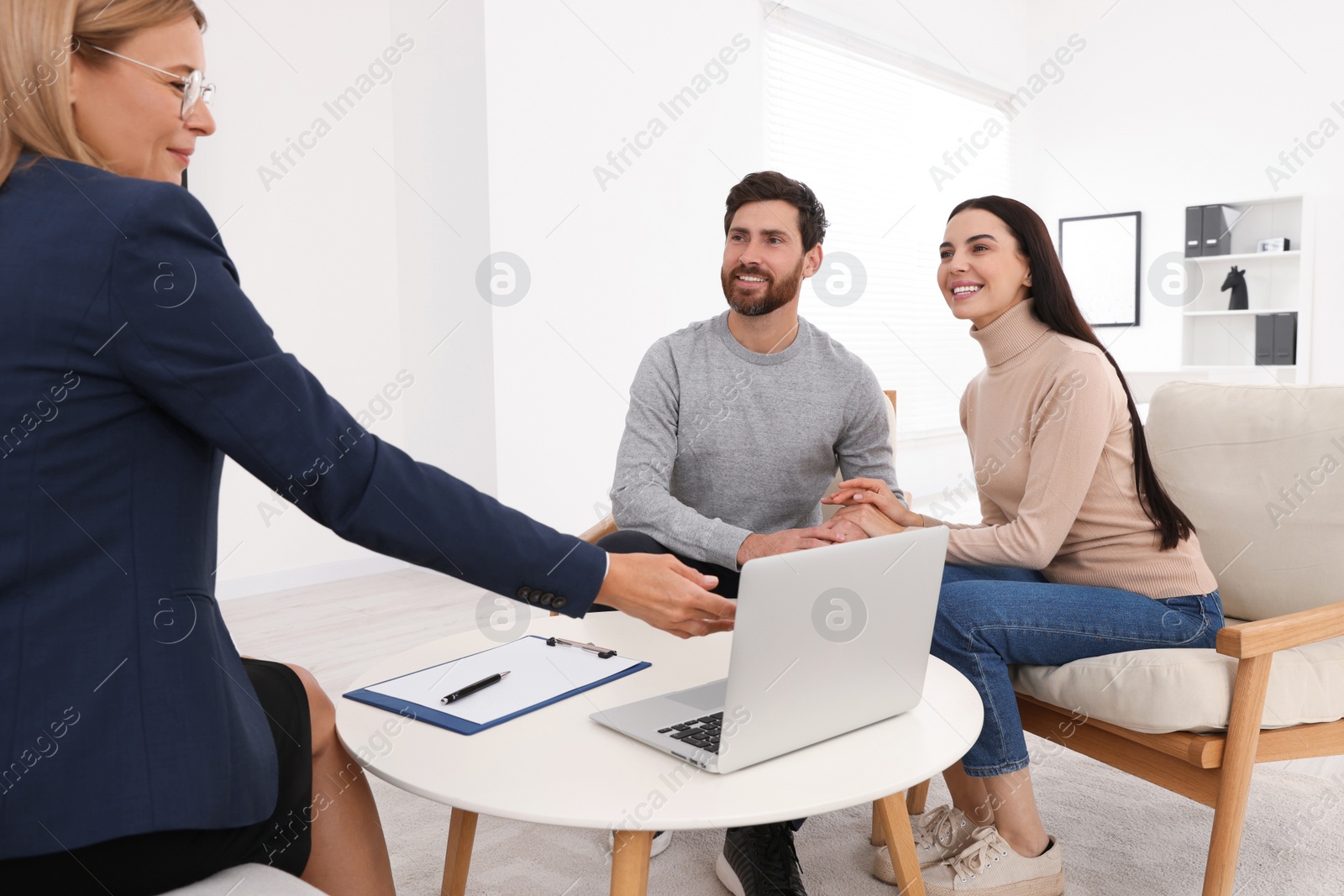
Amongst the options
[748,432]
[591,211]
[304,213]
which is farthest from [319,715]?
[591,211]

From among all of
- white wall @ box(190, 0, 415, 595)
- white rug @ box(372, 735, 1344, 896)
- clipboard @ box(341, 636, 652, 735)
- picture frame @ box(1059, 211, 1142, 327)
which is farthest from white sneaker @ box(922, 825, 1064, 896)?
picture frame @ box(1059, 211, 1142, 327)

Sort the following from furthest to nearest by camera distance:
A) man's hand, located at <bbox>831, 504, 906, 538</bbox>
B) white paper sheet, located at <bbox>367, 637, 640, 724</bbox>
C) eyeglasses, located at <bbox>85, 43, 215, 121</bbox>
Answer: man's hand, located at <bbox>831, 504, 906, 538</bbox>
white paper sheet, located at <bbox>367, 637, 640, 724</bbox>
eyeglasses, located at <bbox>85, 43, 215, 121</bbox>

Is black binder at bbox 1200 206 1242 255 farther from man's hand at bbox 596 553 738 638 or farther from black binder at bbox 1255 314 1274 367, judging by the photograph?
man's hand at bbox 596 553 738 638

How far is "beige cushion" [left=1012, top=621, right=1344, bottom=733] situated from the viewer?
1.44m

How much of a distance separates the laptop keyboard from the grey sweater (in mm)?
924

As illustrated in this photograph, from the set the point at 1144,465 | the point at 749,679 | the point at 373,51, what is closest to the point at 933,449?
the point at 373,51

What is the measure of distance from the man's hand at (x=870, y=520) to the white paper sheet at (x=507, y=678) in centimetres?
58

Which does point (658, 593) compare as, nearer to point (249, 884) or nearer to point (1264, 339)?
point (249, 884)

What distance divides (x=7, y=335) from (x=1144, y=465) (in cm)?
170

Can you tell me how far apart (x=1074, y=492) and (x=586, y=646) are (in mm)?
899

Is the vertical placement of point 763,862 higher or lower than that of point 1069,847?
higher

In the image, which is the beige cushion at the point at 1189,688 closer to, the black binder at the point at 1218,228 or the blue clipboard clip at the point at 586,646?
the blue clipboard clip at the point at 586,646

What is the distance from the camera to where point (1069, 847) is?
1763 millimetres

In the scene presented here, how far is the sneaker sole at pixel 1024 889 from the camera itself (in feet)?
4.94
